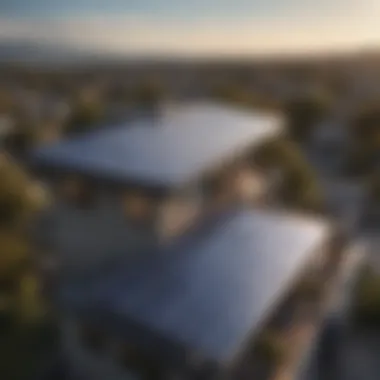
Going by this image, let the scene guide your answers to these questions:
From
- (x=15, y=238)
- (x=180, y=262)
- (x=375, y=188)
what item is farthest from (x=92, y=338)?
(x=375, y=188)

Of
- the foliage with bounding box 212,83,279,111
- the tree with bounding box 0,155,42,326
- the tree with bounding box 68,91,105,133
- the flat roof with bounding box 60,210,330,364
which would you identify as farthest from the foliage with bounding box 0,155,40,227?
the foliage with bounding box 212,83,279,111

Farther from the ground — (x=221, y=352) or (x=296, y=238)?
(x=296, y=238)

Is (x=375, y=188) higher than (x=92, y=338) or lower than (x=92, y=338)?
higher

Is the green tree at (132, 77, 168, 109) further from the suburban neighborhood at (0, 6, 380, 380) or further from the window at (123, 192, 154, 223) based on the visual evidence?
the window at (123, 192, 154, 223)

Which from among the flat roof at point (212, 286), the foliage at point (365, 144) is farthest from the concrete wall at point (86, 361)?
the foliage at point (365, 144)

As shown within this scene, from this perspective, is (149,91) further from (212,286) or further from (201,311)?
(201,311)

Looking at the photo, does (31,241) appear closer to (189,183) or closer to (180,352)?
(189,183)

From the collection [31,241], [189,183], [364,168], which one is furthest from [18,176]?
[364,168]
